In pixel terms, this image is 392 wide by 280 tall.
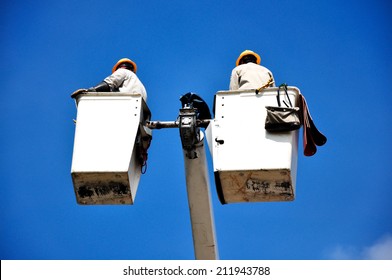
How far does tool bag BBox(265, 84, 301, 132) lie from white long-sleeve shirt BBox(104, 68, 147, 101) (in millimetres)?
1838

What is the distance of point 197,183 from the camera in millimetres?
8320

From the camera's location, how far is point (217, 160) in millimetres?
7832

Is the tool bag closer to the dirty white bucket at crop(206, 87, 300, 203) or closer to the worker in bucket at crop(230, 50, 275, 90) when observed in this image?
the dirty white bucket at crop(206, 87, 300, 203)

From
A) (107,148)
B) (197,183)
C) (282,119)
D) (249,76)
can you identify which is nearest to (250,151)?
(282,119)

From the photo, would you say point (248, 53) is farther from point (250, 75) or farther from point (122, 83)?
point (122, 83)

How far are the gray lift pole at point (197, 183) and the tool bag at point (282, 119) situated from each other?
0.77m

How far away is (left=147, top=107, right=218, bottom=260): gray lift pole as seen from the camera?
8.04 m

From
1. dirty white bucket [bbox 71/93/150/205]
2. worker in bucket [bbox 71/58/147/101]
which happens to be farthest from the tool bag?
worker in bucket [bbox 71/58/147/101]

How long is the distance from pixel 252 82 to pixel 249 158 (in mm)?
1254

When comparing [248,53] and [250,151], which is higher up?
[248,53]

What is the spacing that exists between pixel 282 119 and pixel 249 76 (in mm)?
1153

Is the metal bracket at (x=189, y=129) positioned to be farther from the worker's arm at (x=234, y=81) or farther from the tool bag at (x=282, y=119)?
the worker's arm at (x=234, y=81)
